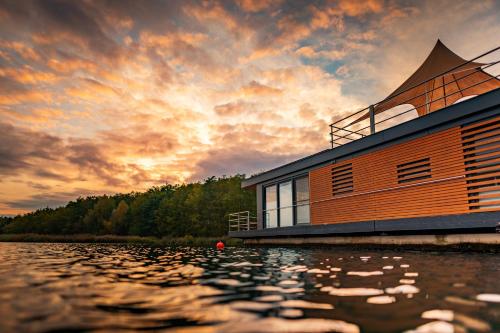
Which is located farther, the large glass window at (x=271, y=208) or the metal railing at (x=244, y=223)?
the metal railing at (x=244, y=223)

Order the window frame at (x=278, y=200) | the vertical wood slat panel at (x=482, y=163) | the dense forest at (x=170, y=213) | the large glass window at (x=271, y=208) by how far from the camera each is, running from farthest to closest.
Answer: the dense forest at (x=170, y=213) < the large glass window at (x=271, y=208) < the window frame at (x=278, y=200) < the vertical wood slat panel at (x=482, y=163)

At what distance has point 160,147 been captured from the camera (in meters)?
21.2

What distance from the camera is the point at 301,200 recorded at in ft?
50.0

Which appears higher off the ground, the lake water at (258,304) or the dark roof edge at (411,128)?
the dark roof edge at (411,128)

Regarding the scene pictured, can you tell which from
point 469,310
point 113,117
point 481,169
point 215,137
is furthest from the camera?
point 215,137

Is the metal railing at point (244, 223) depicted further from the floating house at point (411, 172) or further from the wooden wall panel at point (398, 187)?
the wooden wall panel at point (398, 187)

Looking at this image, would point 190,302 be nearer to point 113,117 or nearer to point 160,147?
point 113,117

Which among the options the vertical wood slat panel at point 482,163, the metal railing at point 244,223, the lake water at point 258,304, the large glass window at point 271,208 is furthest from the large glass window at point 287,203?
the lake water at point 258,304

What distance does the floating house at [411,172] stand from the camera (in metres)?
8.68

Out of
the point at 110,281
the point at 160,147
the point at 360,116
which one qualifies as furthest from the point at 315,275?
the point at 160,147

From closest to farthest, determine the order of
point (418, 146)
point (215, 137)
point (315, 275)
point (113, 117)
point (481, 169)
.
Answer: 1. point (315, 275)
2. point (481, 169)
3. point (418, 146)
4. point (113, 117)
5. point (215, 137)

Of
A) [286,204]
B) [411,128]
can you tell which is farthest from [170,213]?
[411,128]

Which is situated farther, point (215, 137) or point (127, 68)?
point (215, 137)

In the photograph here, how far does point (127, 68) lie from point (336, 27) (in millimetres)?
8900
